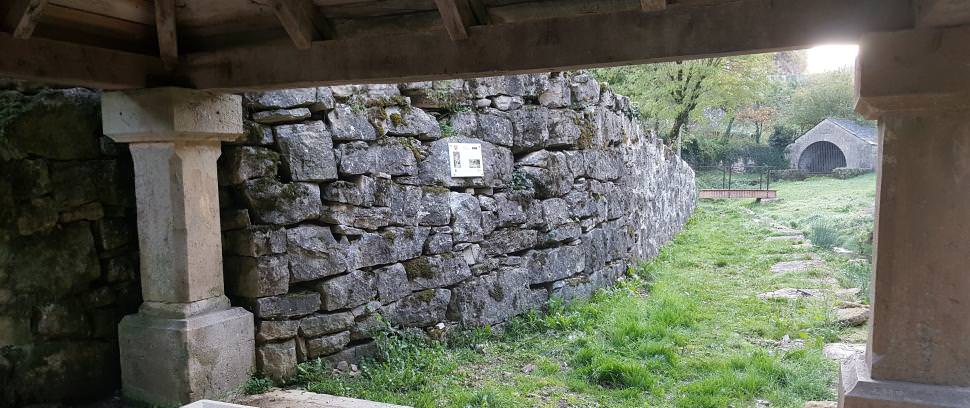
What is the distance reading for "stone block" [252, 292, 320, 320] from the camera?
430 cm

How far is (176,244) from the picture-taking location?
3881 mm

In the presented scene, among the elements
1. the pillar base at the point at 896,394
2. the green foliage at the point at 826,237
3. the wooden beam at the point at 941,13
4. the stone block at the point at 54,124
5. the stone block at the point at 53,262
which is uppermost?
the wooden beam at the point at 941,13

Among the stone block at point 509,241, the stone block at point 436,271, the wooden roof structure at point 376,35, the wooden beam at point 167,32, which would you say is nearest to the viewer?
the wooden roof structure at point 376,35

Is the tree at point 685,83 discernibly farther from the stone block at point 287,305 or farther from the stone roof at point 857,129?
the stone block at point 287,305

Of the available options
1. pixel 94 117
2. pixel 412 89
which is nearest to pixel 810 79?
pixel 412 89

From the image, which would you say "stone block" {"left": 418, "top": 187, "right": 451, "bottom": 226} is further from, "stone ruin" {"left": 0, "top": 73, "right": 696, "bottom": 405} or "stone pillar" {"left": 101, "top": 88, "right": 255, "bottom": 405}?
"stone pillar" {"left": 101, "top": 88, "right": 255, "bottom": 405}

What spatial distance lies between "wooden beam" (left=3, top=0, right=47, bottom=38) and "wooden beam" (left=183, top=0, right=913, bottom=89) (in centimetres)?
92

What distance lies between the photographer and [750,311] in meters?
6.44

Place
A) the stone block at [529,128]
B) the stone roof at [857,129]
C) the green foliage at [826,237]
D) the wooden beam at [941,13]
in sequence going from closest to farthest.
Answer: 1. the wooden beam at [941,13]
2. the stone block at [529,128]
3. the green foliage at [826,237]
4. the stone roof at [857,129]

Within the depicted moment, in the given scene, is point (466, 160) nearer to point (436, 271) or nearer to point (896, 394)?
point (436, 271)

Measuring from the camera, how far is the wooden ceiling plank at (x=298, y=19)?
3.10 m

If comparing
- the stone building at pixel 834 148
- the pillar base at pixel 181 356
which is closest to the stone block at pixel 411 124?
the pillar base at pixel 181 356

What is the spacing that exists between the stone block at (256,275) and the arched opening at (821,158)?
28810 millimetres

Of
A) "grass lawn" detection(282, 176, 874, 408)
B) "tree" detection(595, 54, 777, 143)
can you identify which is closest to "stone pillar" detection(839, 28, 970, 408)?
"grass lawn" detection(282, 176, 874, 408)
